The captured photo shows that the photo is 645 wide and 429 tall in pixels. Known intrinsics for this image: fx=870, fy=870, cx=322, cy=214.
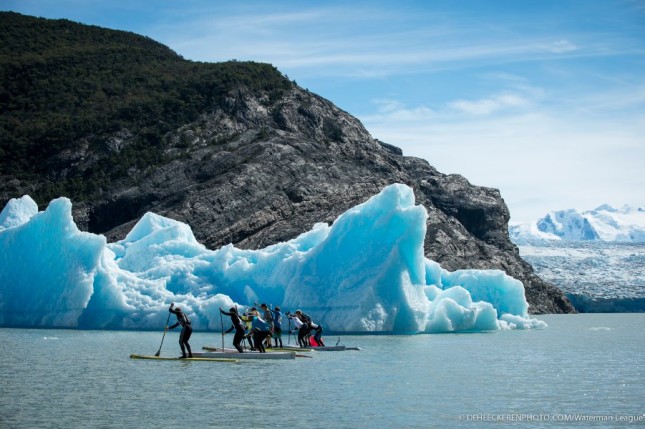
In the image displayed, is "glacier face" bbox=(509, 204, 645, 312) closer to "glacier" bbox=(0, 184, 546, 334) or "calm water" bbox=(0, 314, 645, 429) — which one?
"glacier" bbox=(0, 184, 546, 334)

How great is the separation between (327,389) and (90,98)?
85480 millimetres

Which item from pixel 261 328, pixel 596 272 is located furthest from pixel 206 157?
pixel 596 272

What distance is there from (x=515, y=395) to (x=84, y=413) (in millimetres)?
9163

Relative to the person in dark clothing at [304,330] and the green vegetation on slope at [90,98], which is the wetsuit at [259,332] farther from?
the green vegetation on slope at [90,98]

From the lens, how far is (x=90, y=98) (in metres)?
99.4

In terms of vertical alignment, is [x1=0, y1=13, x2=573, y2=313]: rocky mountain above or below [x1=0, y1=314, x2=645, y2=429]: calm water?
above

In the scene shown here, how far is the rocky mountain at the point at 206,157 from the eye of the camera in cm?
8019

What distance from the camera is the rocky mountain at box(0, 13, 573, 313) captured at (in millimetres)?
80188

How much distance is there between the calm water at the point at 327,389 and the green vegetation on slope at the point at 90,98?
2290 inches

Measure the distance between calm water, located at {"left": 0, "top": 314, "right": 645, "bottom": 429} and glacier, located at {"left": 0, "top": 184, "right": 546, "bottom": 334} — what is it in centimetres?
771

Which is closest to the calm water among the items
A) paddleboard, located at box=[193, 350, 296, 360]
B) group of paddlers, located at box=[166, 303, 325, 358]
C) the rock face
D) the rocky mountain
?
paddleboard, located at box=[193, 350, 296, 360]

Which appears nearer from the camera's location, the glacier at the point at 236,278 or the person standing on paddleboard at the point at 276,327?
the person standing on paddleboard at the point at 276,327

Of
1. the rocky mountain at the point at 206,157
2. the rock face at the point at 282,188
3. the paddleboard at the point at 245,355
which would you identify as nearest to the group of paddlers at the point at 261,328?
the paddleboard at the point at 245,355

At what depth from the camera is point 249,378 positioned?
72.1ft
